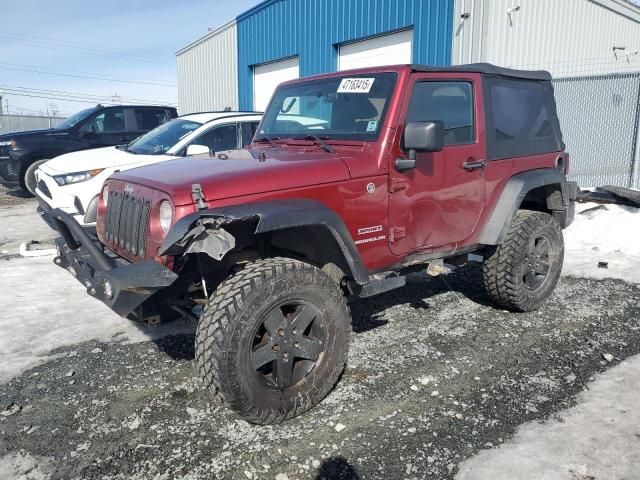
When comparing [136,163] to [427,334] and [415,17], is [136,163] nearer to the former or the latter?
[427,334]

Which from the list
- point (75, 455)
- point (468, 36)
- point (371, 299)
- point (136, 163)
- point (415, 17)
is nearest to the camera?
point (75, 455)

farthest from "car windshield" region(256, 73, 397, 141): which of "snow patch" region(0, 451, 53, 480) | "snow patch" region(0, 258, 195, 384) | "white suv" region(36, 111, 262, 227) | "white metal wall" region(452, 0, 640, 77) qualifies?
"white metal wall" region(452, 0, 640, 77)

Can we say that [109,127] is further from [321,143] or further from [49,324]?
[321,143]

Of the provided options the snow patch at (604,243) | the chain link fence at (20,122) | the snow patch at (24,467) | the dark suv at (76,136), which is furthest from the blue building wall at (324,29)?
the chain link fence at (20,122)

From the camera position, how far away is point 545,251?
481 centimetres

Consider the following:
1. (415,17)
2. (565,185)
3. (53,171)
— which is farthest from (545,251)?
(415,17)

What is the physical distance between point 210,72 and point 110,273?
18.2m

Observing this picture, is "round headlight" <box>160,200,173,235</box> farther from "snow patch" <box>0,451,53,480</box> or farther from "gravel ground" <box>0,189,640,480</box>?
"snow patch" <box>0,451,53,480</box>

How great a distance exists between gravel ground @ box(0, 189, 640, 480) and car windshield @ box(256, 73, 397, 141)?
1635mm

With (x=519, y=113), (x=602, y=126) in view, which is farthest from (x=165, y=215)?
(x=602, y=126)

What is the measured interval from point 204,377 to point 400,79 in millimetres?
2335

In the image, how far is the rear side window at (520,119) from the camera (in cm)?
432

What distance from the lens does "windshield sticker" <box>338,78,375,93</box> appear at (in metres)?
3.82

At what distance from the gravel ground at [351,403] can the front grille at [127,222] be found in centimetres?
96
